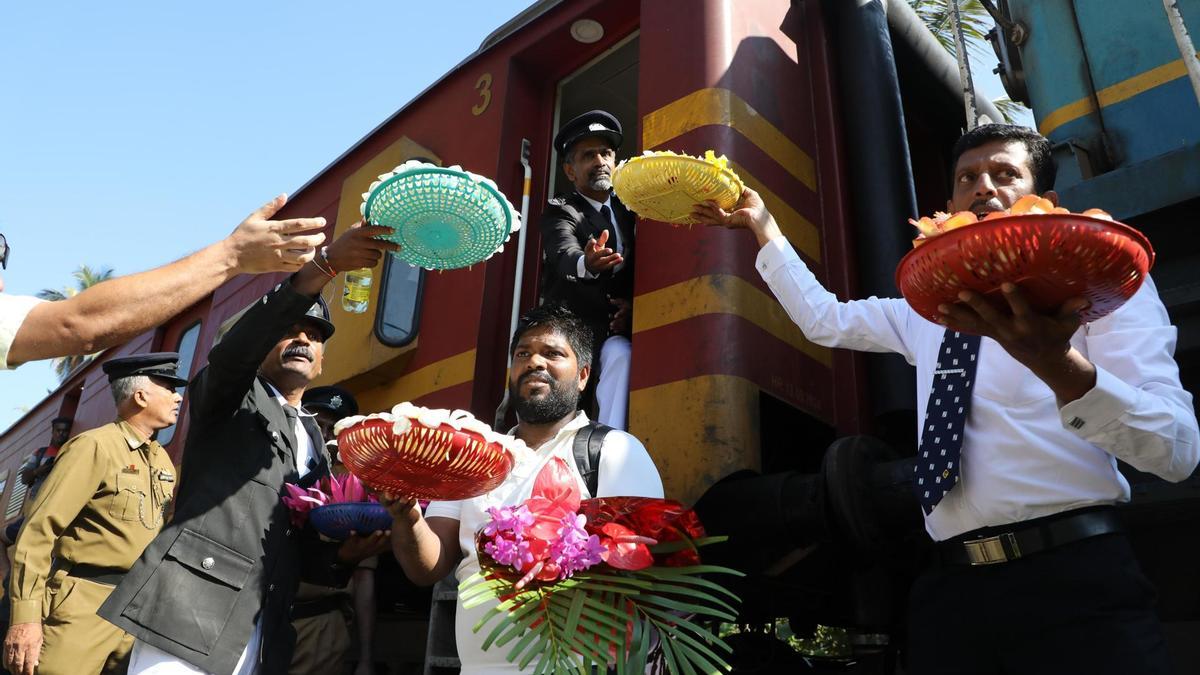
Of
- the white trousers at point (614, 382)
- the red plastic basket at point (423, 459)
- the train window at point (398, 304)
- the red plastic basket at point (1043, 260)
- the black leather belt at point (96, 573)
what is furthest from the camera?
the train window at point (398, 304)

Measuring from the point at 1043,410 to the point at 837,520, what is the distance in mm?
994

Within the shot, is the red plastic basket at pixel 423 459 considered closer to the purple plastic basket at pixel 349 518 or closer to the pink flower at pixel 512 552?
the pink flower at pixel 512 552

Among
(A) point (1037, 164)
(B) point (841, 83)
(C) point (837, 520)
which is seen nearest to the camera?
(A) point (1037, 164)

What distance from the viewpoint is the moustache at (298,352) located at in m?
3.56

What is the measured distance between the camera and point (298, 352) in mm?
3582

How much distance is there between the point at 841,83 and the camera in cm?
500

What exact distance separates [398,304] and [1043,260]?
15.1 ft

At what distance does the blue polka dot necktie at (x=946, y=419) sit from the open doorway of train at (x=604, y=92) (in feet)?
12.1

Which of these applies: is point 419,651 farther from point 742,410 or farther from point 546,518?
point 546,518

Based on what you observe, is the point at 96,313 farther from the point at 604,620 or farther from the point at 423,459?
the point at 604,620

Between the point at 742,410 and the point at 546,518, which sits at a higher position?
the point at 742,410

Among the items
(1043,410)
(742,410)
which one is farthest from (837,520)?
(1043,410)

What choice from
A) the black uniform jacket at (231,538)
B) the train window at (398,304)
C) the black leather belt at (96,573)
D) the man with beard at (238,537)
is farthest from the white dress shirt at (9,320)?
the train window at (398,304)

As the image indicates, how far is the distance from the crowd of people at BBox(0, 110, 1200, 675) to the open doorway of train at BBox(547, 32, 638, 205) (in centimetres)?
160
